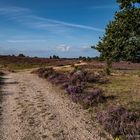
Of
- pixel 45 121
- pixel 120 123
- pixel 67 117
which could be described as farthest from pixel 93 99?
pixel 120 123

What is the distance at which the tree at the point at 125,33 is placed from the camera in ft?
78.2

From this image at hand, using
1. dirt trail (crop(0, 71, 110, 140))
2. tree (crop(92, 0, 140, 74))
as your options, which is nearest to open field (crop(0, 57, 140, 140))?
dirt trail (crop(0, 71, 110, 140))

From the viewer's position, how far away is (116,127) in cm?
1233

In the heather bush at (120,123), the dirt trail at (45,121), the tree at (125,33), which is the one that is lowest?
the dirt trail at (45,121)

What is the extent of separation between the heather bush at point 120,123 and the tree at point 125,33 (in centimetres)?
1005

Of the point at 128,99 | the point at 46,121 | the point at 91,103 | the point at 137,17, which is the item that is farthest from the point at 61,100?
the point at 137,17

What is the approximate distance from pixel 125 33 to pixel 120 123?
44.5 ft

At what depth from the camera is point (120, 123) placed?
1269 centimetres

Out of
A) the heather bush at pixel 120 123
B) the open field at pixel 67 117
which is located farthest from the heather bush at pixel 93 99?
the heather bush at pixel 120 123

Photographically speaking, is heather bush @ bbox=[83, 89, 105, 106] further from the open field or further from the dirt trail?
the dirt trail

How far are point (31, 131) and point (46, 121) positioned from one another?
1.81 m

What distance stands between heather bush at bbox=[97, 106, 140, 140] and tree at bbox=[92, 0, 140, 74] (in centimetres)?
1005

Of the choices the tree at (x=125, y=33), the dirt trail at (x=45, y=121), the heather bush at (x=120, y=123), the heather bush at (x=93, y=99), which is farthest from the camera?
the tree at (x=125, y=33)

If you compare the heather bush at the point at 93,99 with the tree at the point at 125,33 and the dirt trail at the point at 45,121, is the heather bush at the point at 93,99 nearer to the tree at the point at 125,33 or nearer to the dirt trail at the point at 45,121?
the dirt trail at the point at 45,121
